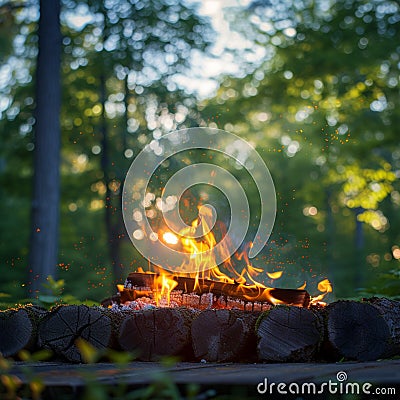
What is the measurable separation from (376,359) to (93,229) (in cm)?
1567

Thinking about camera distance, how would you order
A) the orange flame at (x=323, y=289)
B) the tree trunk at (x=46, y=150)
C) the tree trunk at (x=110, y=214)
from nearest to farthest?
the orange flame at (x=323, y=289)
the tree trunk at (x=46, y=150)
the tree trunk at (x=110, y=214)

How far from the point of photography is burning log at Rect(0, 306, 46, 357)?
160 inches

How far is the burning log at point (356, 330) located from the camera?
3943 millimetres

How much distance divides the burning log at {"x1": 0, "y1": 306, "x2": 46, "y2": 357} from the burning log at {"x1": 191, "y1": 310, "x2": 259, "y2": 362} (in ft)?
3.33

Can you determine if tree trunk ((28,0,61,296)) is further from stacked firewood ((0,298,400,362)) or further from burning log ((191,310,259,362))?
burning log ((191,310,259,362))

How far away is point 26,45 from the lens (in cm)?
1335

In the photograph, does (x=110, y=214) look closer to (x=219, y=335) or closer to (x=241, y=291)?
(x=241, y=291)

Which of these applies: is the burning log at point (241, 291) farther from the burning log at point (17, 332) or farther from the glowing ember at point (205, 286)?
the burning log at point (17, 332)

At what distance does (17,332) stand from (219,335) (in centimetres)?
126

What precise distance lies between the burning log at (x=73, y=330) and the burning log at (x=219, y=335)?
0.55 meters
